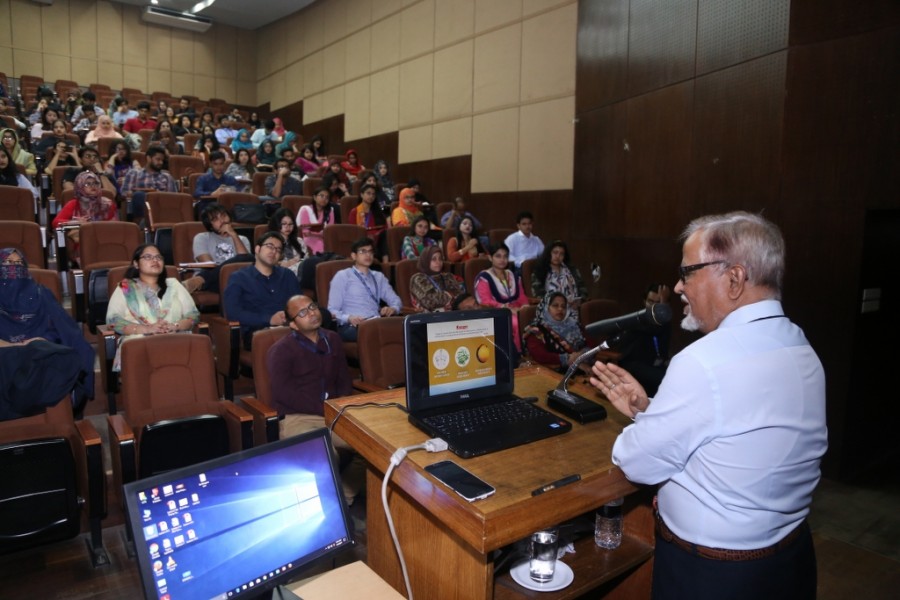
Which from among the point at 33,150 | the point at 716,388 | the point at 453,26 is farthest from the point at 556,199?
the point at 33,150

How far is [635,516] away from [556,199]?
4972mm

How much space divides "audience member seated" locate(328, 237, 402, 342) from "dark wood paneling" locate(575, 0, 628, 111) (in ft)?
8.48

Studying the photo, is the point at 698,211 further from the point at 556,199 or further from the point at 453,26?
the point at 453,26

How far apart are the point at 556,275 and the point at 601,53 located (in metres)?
2.01

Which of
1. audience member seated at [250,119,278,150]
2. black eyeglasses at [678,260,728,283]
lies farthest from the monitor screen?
audience member seated at [250,119,278,150]

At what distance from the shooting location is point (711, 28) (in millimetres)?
4027

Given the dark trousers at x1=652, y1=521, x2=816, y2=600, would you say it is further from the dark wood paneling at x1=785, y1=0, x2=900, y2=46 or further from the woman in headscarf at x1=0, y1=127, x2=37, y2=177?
the woman in headscarf at x1=0, y1=127, x2=37, y2=177

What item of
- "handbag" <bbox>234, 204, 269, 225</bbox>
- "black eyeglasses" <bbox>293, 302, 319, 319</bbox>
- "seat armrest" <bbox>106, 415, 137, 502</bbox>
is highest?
"handbag" <bbox>234, 204, 269, 225</bbox>

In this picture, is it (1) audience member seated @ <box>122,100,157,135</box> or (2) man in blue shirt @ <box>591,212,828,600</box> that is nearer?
(2) man in blue shirt @ <box>591,212,828,600</box>

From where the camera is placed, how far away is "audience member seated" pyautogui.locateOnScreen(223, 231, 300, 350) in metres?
3.49

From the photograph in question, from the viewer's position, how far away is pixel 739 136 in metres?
3.76

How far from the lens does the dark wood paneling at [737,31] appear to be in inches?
138

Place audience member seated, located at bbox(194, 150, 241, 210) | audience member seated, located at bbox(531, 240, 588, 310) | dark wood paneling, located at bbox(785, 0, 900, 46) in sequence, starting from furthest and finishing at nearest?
audience member seated, located at bbox(194, 150, 241, 210) → audience member seated, located at bbox(531, 240, 588, 310) → dark wood paneling, located at bbox(785, 0, 900, 46)

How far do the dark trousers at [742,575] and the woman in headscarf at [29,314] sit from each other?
241 centimetres
